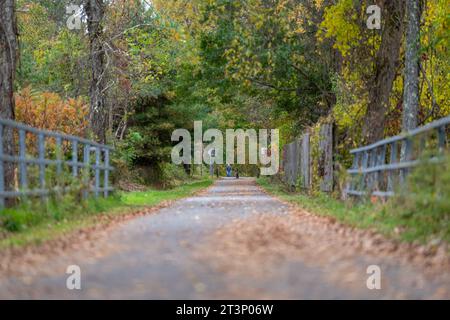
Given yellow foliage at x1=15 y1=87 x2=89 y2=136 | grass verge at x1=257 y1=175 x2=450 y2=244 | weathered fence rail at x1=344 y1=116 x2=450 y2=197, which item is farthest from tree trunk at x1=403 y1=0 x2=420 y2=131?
yellow foliage at x1=15 y1=87 x2=89 y2=136

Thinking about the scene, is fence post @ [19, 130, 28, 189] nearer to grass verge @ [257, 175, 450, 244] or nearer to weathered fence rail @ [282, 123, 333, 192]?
grass verge @ [257, 175, 450, 244]

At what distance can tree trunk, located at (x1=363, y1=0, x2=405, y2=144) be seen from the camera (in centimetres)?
1750

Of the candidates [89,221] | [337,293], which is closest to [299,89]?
[89,221]

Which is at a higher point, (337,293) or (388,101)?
(388,101)

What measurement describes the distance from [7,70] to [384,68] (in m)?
8.80

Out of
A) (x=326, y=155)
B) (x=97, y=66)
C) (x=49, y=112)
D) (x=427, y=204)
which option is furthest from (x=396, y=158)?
(x=97, y=66)

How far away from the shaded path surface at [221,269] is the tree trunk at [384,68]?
7.90 meters

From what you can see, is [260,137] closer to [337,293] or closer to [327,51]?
[327,51]

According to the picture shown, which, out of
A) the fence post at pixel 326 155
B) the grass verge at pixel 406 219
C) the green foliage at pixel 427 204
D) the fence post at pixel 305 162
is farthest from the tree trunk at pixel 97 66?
the green foliage at pixel 427 204

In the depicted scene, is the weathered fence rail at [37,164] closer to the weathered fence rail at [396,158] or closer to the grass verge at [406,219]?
the grass verge at [406,219]

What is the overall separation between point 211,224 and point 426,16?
33.8 feet
